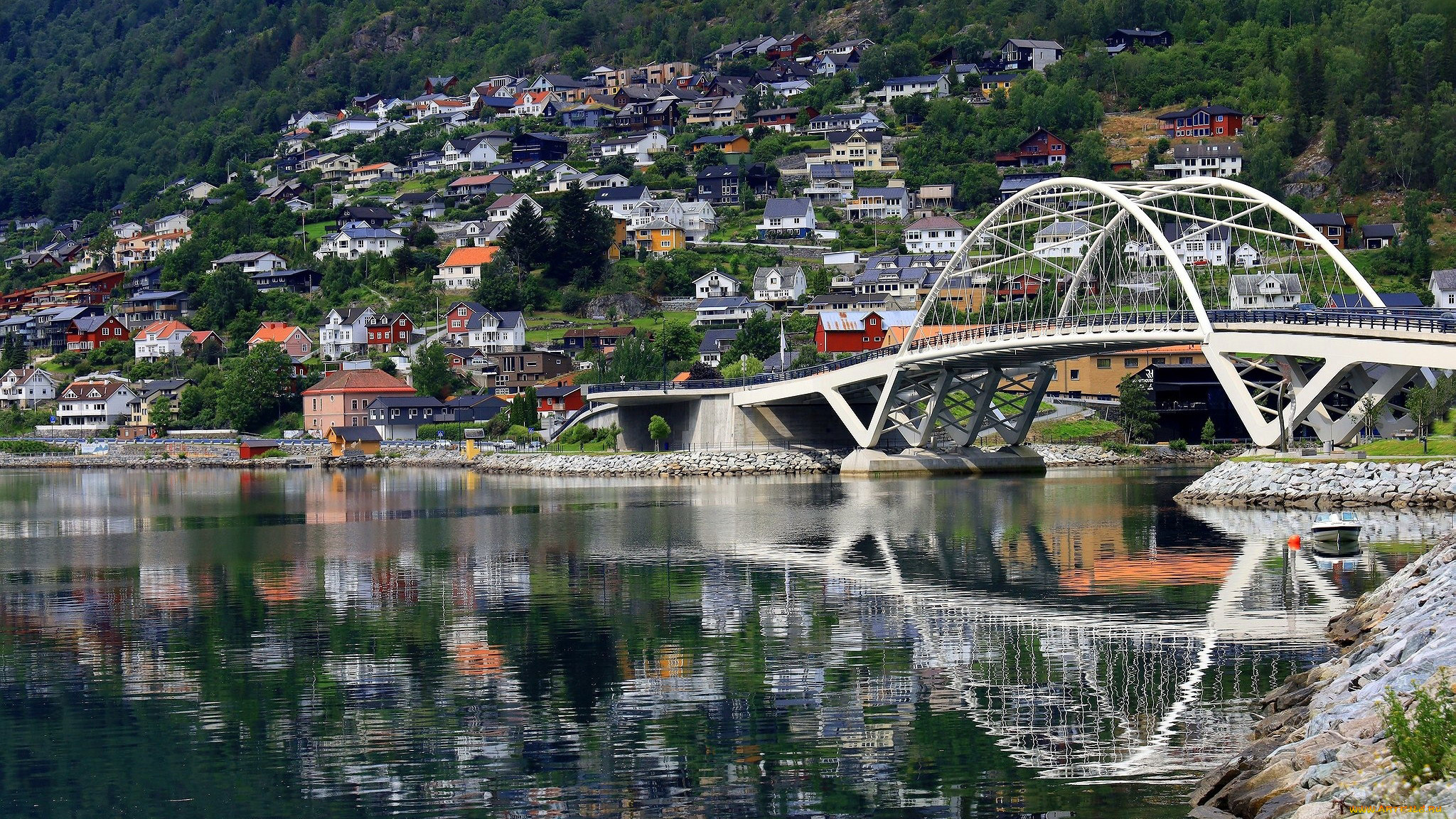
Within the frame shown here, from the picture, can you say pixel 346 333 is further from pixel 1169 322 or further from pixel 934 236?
pixel 1169 322

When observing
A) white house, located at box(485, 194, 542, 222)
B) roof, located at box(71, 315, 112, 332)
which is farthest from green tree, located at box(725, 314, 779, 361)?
roof, located at box(71, 315, 112, 332)

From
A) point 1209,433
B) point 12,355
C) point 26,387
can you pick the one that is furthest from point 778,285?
point 12,355

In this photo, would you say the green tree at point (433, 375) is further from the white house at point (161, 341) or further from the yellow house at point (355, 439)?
the white house at point (161, 341)

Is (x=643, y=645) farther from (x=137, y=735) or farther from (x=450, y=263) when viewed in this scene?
(x=450, y=263)

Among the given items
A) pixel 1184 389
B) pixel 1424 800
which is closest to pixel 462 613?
pixel 1424 800

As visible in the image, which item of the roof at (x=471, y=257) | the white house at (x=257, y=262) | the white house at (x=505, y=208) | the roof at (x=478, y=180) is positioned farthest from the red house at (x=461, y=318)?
the roof at (x=478, y=180)

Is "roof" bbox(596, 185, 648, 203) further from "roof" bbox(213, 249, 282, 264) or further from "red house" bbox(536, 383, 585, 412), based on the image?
"red house" bbox(536, 383, 585, 412)

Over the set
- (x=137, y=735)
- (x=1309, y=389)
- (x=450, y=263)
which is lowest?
(x=137, y=735)
